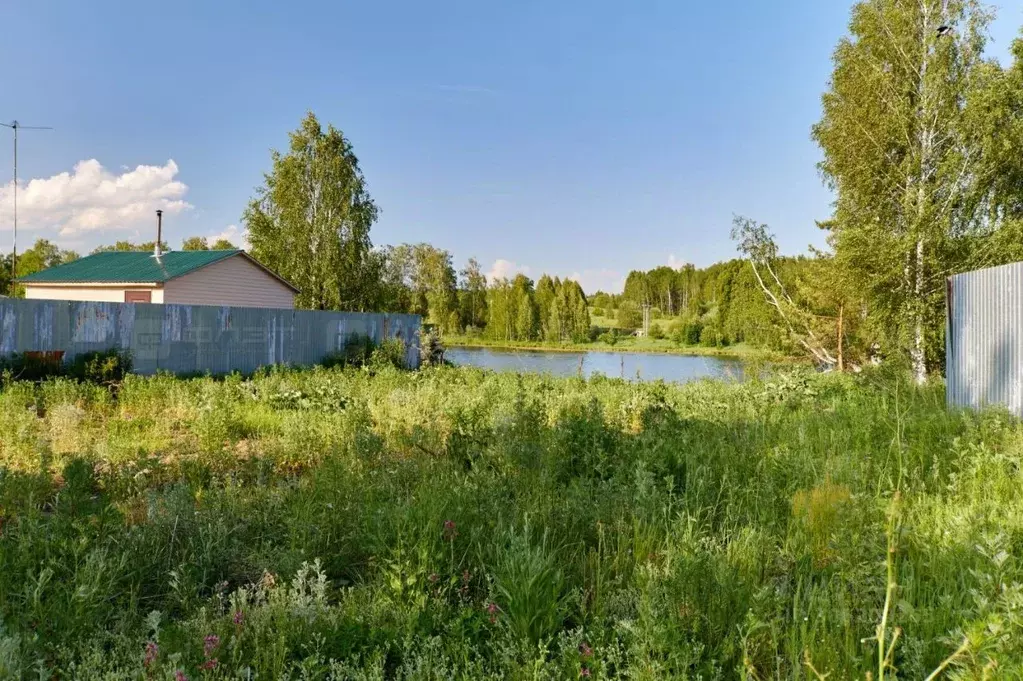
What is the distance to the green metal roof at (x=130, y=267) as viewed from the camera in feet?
62.0

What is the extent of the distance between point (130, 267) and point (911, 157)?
2343 cm

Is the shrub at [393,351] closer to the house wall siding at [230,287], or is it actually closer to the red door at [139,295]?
the house wall siding at [230,287]

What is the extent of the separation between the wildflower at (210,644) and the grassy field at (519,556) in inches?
0.5

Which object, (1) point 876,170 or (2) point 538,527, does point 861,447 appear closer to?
(2) point 538,527

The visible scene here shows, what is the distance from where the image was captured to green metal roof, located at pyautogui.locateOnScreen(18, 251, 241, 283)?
18.9 metres

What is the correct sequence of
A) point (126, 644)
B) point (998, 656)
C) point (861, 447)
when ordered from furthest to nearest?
point (861, 447) < point (126, 644) < point (998, 656)

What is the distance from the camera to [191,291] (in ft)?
62.8

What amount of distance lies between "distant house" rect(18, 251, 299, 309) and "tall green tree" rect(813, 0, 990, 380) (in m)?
18.0

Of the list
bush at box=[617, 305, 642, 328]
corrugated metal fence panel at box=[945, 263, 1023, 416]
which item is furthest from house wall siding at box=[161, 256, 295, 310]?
bush at box=[617, 305, 642, 328]

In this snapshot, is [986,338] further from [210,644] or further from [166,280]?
[166,280]

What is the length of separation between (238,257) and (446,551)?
2053 cm

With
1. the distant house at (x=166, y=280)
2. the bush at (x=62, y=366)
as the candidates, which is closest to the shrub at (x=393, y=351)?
the distant house at (x=166, y=280)

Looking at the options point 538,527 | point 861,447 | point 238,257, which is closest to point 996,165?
point 861,447

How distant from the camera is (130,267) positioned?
20.4 metres
